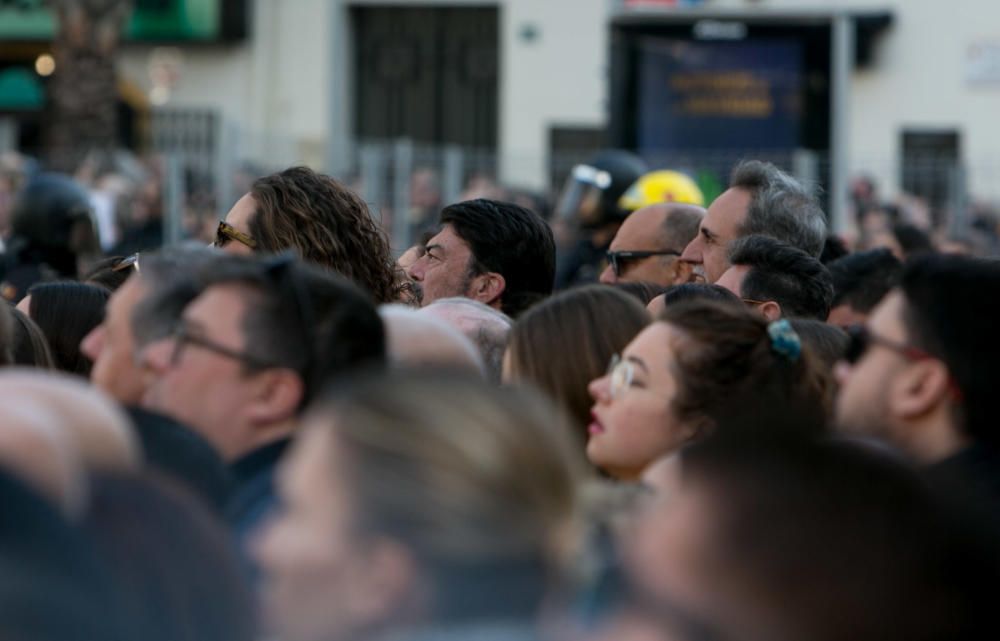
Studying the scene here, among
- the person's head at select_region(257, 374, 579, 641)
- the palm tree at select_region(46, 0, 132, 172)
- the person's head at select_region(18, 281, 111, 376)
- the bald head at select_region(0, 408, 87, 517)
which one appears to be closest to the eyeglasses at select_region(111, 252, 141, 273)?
the person's head at select_region(18, 281, 111, 376)

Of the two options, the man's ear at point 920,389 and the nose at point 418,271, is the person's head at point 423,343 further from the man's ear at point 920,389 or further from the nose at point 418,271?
the nose at point 418,271

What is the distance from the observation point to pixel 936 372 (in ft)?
10.4

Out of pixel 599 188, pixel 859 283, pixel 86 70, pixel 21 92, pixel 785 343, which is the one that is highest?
pixel 86 70

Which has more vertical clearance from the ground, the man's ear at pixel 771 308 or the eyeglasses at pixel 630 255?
the eyeglasses at pixel 630 255

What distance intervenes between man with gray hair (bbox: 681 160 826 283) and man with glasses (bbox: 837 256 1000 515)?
9.48ft

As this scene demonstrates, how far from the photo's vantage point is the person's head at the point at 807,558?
6.54 feet

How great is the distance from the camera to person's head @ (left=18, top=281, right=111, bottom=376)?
5.10m

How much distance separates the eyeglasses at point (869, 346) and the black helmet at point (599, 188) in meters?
6.71

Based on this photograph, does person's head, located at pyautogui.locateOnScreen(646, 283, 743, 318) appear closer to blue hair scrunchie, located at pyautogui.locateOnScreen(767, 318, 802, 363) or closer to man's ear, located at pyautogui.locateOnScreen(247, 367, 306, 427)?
blue hair scrunchie, located at pyautogui.locateOnScreen(767, 318, 802, 363)

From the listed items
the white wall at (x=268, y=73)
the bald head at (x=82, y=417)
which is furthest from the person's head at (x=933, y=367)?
the white wall at (x=268, y=73)

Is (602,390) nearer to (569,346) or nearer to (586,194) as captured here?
(569,346)

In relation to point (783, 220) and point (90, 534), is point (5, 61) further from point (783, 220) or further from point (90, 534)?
point (90, 534)

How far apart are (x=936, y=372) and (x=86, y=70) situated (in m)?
20.5

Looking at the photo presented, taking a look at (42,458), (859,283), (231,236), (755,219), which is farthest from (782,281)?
(42,458)
